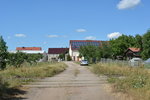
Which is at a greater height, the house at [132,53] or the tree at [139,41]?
the tree at [139,41]

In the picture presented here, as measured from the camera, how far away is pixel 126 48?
249 ft

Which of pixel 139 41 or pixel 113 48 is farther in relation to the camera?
pixel 113 48

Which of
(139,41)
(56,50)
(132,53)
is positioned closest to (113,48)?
(132,53)

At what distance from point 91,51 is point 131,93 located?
59.2 meters

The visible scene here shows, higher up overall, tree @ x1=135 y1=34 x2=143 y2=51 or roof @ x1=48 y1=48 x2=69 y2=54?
roof @ x1=48 y1=48 x2=69 y2=54

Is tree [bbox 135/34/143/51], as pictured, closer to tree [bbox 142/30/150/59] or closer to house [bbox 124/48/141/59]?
tree [bbox 142/30/150/59]

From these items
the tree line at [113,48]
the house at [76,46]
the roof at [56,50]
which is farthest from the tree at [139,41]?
the roof at [56,50]

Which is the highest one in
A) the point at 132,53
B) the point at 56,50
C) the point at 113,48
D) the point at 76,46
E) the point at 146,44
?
the point at 56,50

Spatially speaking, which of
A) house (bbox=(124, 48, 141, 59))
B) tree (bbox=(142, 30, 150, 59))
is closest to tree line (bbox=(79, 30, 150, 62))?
house (bbox=(124, 48, 141, 59))

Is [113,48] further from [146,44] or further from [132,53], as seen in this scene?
[146,44]

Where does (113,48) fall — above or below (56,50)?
below

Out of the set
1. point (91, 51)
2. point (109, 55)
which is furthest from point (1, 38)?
point (91, 51)

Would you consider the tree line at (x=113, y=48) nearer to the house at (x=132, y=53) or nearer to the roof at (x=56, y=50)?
the house at (x=132, y=53)

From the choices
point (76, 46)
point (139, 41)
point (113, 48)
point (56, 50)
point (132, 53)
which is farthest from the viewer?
point (56, 50)
